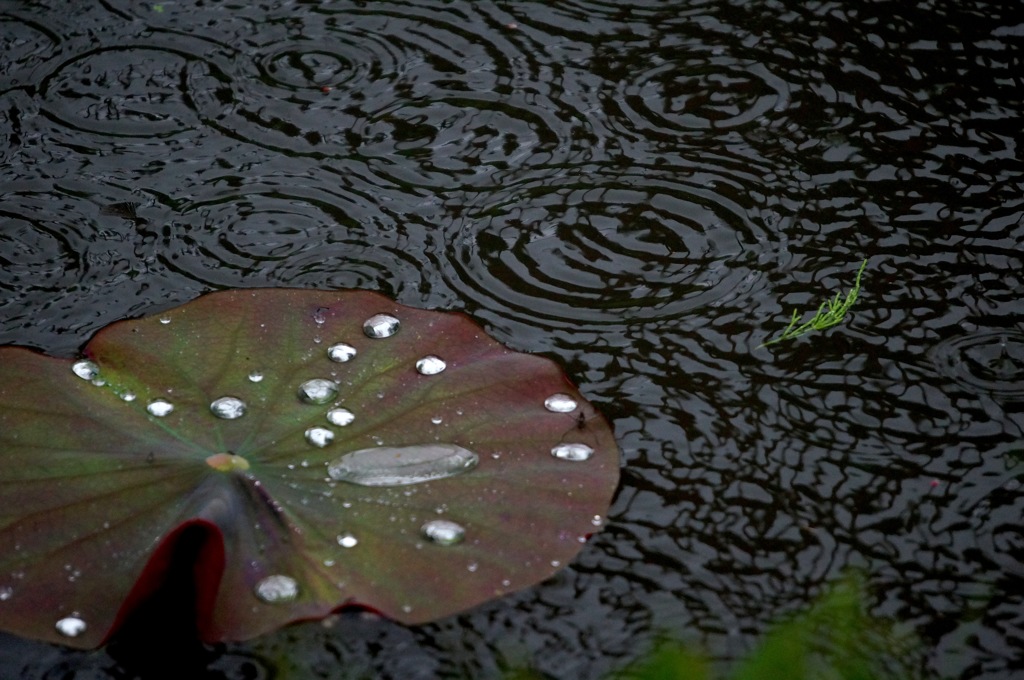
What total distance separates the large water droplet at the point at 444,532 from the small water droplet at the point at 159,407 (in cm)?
48

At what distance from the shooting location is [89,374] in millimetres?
1724

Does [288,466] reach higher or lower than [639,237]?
lower

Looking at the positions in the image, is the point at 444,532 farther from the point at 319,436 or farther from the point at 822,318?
the point at 822,318

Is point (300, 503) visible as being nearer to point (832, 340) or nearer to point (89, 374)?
point (89, 374)

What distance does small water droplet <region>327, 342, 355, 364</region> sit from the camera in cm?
176

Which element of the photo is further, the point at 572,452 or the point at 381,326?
the point at 381,326

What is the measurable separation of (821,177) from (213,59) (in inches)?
57.7

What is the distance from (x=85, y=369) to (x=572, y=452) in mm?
824

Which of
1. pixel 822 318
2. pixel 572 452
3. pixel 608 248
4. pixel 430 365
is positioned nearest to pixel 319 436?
pixel 430 365

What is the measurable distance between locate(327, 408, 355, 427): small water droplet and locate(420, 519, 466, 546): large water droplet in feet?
0.78

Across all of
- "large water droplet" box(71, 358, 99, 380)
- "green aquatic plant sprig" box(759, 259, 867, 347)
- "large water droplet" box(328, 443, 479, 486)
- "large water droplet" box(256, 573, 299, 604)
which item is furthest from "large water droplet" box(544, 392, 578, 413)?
"large water droplet" box(71, 358, 99, 380)

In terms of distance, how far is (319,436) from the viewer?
5.28 feet

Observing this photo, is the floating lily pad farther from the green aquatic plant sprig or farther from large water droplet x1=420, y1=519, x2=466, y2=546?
the green aquatic plant sprig

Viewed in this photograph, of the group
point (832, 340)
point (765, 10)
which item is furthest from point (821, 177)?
point (765, 10)
